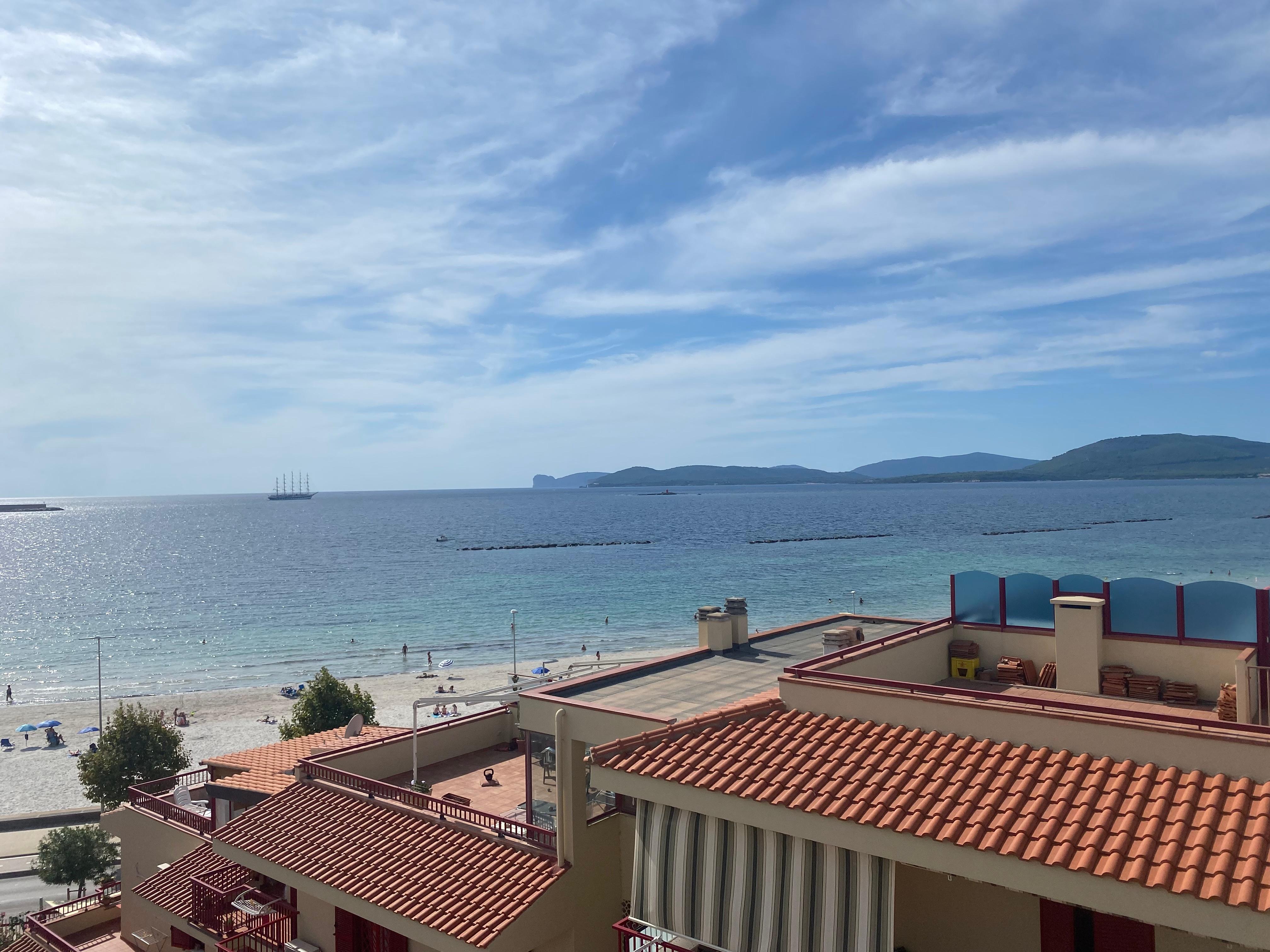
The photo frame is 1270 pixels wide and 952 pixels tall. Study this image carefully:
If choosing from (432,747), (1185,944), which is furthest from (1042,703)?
(432,747)

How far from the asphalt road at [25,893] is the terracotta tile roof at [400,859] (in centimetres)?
1801

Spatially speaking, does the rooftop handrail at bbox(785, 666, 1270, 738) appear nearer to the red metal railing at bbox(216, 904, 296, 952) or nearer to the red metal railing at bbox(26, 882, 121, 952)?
the red metal railing at bbox(216, 904, 296, 952)

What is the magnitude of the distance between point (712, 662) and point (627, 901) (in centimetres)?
571

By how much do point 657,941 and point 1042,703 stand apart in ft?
17.0

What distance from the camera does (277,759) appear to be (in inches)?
803

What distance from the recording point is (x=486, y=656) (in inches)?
2761

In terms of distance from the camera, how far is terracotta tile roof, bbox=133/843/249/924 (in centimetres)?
1656

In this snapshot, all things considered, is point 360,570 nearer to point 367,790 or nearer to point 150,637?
point 150,637

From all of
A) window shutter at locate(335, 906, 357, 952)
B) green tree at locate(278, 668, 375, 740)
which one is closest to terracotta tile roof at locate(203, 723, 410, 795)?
window shutter at locate(335, 906, 357, 952)

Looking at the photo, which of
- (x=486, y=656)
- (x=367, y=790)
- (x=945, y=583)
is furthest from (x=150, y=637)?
(x=945, y=583)

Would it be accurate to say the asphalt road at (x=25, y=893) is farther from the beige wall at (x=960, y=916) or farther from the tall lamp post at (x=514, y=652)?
the beige wall at (x=960, y=916)

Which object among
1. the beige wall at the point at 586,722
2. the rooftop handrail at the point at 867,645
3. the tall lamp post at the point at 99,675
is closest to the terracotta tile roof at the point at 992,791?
the rooftop handrail at the point at 867,645

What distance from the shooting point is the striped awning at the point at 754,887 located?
8164 millimetres

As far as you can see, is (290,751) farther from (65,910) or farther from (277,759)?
(65,910)
